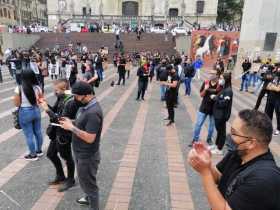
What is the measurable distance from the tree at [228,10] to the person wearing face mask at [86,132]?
6984 centimetres

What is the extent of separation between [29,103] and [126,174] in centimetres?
211

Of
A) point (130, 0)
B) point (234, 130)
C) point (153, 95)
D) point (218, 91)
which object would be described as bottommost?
point (153, 95)

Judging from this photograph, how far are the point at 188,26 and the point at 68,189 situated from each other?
154 feet

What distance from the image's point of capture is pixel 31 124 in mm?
5590

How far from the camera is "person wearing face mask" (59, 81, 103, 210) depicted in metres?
3.48

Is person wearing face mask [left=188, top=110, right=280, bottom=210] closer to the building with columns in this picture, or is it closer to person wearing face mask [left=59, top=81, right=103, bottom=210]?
person wearing face mask [left=59, top=81, right=103, bottom=210]

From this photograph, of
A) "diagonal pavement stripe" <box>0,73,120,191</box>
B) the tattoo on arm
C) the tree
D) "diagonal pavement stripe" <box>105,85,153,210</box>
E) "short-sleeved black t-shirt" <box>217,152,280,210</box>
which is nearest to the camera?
"short-sleeved black t-shirt" <box>217,152,280,210</box>

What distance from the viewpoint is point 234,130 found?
2086 mm

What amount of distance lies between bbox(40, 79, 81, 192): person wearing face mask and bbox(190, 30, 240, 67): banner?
2673 centimetres

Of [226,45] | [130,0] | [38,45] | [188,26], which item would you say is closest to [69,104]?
[226,45]

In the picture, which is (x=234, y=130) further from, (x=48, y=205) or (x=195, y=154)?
(x=48, y=205)

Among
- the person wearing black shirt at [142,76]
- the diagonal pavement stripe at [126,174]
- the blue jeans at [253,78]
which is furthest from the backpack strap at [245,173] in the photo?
the blue jeans at [253,78]

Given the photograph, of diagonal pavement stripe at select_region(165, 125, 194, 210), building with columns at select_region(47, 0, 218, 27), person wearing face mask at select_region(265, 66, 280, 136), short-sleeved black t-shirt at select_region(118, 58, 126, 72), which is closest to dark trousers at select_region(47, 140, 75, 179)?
diagonal pavement stripe at select_region(165, 125, 194, 210)

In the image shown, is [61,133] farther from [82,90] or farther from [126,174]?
[126,174]
